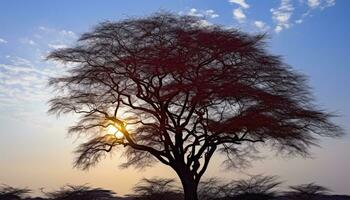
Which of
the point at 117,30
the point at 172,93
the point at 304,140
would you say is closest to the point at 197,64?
the point at 172,93

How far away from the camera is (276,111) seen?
96.9ft

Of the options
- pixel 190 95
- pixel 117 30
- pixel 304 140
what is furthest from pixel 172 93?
pixel 304 140

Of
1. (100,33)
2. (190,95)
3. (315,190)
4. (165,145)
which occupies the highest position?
(100,33)

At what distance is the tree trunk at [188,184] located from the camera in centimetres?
2933

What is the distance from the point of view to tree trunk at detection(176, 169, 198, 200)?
29.3 meters

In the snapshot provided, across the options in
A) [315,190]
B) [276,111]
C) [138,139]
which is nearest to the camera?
[315,190]

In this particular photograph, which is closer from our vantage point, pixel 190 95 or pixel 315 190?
pixel 315 190

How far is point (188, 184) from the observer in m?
29.7

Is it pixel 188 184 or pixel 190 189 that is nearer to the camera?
pixel 190 189

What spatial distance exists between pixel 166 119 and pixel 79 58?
4.74 metres

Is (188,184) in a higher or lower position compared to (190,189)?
higher

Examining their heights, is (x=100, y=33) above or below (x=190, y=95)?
above

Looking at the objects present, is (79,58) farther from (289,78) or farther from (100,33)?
(289,78)

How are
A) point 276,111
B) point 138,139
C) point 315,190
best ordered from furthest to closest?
1. point 138,139
2. point 276,111
3. point 315,190
